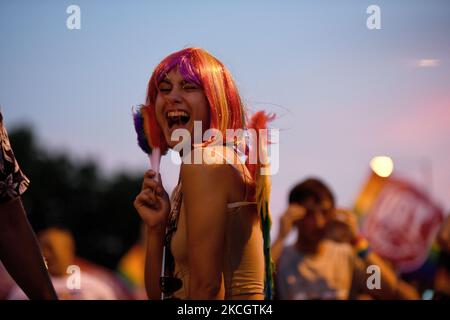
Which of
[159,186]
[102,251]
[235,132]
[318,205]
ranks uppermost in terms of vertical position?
[235,132]

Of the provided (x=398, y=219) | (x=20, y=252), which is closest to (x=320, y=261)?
(x=398, y=219)

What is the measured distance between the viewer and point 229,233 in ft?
8.53

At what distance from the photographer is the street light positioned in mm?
5754

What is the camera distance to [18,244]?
2.87 m

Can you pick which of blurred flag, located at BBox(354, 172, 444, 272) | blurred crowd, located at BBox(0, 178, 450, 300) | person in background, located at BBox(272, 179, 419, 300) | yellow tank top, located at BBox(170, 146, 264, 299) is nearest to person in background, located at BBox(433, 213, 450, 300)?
blurred crowd, located at BBox(0, 178, 450, 300)

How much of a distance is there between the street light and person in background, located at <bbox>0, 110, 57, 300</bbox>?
11.0 feet

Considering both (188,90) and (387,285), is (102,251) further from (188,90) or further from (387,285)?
Answer: (188,90)

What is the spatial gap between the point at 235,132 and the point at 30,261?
89 cm

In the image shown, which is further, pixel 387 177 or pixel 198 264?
pixel 387 177

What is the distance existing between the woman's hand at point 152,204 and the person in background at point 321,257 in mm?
2412

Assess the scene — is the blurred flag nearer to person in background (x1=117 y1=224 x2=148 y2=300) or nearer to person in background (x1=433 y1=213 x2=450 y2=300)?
person in background (x1=433 y1=213 x2=450 y2=300)

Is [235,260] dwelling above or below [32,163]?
above

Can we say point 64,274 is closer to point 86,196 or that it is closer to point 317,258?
point 317,258
